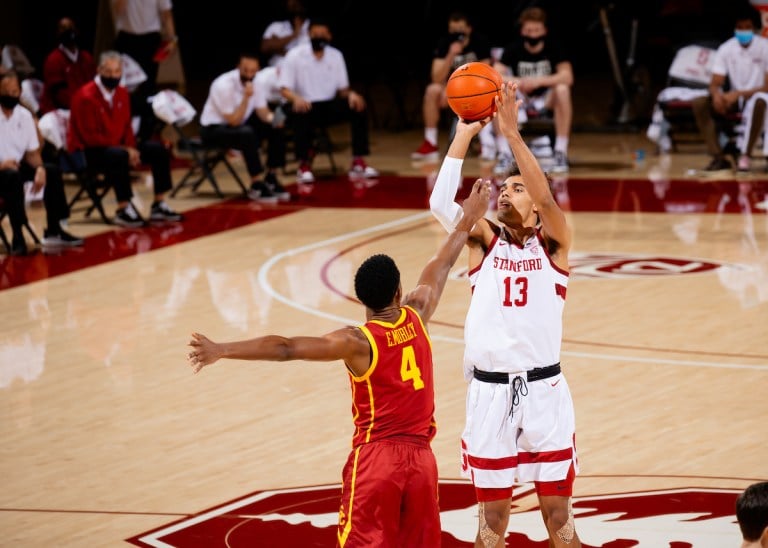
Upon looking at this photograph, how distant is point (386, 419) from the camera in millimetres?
5176

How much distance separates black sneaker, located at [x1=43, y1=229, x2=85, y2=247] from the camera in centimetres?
1366

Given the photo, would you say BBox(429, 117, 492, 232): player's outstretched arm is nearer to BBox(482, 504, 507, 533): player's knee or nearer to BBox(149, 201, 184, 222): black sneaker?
BBox(482, 504, 507, 533): player's knee

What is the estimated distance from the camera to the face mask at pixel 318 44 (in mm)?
17125

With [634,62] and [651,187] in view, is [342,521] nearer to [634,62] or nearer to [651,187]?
[651,187]

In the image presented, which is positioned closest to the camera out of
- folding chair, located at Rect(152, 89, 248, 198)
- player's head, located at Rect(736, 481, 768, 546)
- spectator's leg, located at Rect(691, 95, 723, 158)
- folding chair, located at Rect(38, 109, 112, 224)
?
player's head, located at Rect(736, 481, 768, 546)

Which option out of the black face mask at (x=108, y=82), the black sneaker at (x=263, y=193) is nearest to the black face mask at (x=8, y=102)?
the black face mask at (x=108, y=82)

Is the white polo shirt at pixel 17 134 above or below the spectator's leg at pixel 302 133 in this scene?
above

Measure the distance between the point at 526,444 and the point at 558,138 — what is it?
11.9 meters

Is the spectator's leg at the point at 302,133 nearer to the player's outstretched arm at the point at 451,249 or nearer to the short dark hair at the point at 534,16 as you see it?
the short dark hair at the point at 534,16

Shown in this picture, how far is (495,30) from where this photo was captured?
2617cm

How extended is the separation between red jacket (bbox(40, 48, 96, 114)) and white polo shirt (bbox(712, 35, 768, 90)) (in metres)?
7.54

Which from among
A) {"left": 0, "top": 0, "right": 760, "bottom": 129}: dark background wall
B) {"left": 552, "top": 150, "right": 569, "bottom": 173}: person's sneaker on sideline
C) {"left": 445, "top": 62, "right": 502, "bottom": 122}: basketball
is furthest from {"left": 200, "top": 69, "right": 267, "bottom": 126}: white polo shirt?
{"left": 445, "top": 62, "right": 502, "bottom": 122}: basketball

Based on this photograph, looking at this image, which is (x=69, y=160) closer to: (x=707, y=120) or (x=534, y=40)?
(x=534, y=40)

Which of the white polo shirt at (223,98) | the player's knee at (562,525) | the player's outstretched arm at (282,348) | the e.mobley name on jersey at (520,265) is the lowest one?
the player's knee at (562,525)
